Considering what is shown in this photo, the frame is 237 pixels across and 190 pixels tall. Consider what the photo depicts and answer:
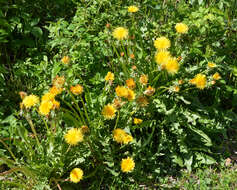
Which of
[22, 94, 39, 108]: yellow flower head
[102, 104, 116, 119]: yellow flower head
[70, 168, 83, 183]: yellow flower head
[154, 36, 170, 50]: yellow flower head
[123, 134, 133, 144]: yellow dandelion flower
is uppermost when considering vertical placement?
[154, 36, 170, 50]: yellow flower head

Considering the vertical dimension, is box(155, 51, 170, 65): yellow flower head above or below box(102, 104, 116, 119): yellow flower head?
above

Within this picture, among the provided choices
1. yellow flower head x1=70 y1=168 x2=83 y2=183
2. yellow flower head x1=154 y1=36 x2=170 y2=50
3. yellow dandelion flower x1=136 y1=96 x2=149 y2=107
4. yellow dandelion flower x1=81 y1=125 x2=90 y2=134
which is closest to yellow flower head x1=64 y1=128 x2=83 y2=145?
yellow dandelion flower x1=81 y1=125 x2=90 y2=134

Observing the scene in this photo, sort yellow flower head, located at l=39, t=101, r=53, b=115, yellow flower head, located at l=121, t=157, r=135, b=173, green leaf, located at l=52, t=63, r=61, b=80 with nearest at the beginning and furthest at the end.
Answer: yellow flower head, located at l=39, t=101, r=53, b=115
yellow flower head, located at l=121, t=157, r=135, b=173
green leaf, located at l=52, t=63, r=61, b=80

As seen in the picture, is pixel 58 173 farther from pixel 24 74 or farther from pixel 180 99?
pixel 180 99

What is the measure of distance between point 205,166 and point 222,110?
2.16ft

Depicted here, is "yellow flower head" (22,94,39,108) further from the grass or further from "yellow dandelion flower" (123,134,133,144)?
the grass

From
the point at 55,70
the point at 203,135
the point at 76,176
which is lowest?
the point at 76,176

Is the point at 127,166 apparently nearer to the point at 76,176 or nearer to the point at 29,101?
the point at 76,176

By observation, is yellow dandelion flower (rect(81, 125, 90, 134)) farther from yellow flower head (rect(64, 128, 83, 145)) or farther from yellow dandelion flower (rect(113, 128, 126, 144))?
yellow dandelion flower (rect(113, 128, 126, 144))

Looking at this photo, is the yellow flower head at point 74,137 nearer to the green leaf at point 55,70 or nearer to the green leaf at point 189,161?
the green leaf at point 55,70

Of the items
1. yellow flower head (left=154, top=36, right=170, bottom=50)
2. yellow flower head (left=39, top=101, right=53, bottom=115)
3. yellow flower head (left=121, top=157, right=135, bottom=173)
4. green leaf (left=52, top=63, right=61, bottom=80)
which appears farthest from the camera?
green leaf (left=52, top=63, right=61, bottom=80)

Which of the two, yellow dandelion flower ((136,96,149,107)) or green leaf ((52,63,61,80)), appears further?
green leaf ((52,63,61,80))

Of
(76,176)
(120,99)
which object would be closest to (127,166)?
(76,176)

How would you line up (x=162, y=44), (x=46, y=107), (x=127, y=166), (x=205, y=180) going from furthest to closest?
(x=205, y=180) < (x=162, y=44) < (x=127, y=166) < (x=46, y=107)
